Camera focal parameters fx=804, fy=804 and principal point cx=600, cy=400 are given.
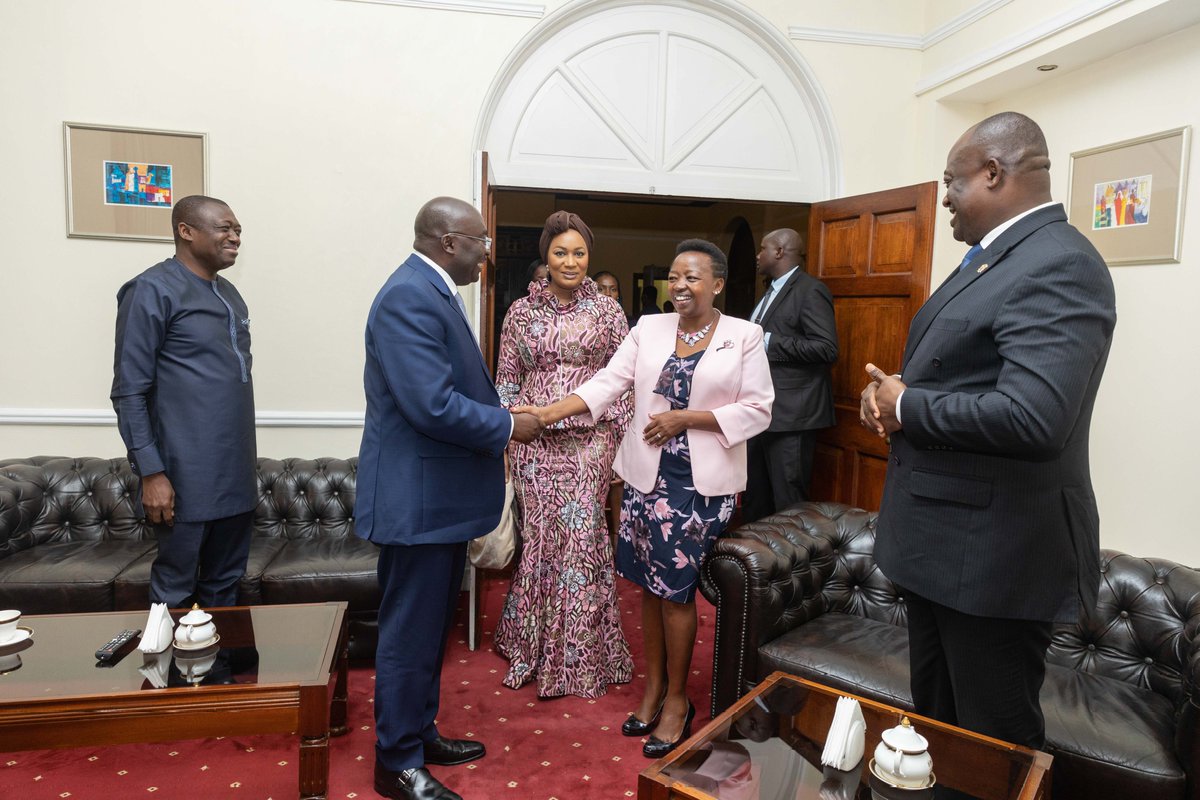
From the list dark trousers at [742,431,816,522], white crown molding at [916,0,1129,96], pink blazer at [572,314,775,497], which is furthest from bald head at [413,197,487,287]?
white crown molding at [916,0,1129,96]

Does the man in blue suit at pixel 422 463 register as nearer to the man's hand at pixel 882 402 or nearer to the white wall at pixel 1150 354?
the man's hand at pixel 882 402

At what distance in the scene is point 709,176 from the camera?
15.8 ft

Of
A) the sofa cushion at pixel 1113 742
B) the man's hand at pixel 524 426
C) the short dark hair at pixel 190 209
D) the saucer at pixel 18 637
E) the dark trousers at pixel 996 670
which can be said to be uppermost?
the short dark hair at pixel 190 209

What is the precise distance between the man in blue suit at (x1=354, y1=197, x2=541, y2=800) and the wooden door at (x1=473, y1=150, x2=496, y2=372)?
145cm

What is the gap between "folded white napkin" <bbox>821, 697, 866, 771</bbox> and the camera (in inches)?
68.2

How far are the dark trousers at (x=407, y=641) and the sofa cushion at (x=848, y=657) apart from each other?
3.56 feet

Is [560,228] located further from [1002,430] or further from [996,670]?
[996,670]

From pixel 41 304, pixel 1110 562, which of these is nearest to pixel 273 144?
pixel 41 304

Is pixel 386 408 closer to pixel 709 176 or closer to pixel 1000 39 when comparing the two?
pixel 709 176

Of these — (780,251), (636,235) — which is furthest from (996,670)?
(636,235)

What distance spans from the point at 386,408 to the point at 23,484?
232 centimetres

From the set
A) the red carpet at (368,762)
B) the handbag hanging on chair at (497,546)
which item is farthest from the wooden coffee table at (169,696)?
the handbag hanging on chair at (497,546)

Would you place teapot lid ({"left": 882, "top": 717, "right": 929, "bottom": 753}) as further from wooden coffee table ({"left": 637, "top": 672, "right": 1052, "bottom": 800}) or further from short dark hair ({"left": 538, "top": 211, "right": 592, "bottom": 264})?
short dark hair ({"left": 538, "top": 211, "right": 592, "bottom": 264})

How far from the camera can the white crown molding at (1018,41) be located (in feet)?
11.8
